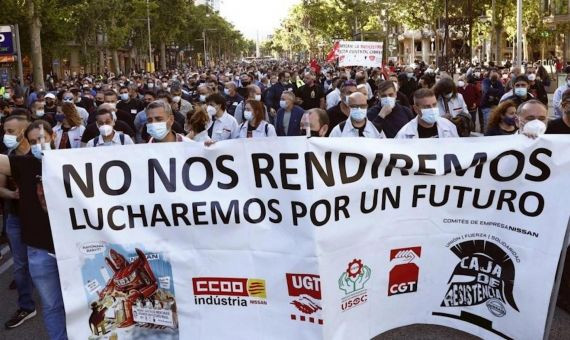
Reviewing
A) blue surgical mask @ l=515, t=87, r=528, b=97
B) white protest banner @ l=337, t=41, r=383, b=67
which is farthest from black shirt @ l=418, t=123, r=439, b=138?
white protest banner @ l=337, t=41, r=383, b=67

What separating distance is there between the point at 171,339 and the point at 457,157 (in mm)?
2218

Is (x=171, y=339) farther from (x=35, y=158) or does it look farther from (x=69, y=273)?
(x=35, y=158)

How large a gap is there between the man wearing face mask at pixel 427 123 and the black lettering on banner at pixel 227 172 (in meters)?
2.53

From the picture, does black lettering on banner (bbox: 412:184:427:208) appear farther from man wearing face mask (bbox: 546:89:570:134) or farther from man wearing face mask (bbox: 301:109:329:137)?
man wearing face mask (bbox: 546:89:570:134)

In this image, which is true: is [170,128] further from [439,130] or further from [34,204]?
[439,130]

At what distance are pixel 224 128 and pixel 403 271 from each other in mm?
4724

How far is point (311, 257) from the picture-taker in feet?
13.9

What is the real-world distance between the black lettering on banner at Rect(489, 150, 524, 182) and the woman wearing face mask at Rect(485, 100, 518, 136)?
2.06 m

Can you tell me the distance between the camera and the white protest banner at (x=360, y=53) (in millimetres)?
A: 19797

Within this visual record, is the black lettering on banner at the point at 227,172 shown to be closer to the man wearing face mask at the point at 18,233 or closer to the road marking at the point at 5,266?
the man wearing face mask at the point at 18,233

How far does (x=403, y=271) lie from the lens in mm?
4598

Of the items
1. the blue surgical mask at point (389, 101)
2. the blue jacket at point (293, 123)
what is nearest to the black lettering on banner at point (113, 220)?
the blue surgical mask at point (389, 101)

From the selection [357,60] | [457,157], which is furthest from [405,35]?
[457,157]

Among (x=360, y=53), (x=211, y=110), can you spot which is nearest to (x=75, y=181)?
(x=211, y=110)
